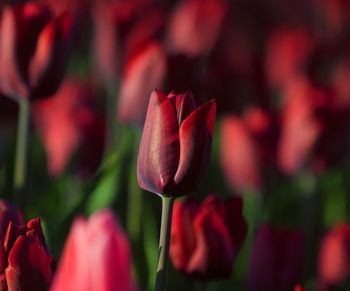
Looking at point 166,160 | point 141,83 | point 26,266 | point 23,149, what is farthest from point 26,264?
point 141,83

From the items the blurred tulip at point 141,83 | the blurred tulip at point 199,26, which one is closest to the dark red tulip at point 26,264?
the blurred tulip at point 141,83

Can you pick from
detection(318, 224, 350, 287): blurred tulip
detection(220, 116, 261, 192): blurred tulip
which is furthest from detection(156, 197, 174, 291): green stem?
detection(220, 116, 261, 192): blurred tulip

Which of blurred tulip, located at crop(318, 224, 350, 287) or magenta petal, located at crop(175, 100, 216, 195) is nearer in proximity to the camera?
magenta petal, located at crop(175, 100, 216, 195)

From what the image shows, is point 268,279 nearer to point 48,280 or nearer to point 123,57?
point 48,280

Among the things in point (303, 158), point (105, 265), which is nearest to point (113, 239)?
point (105, 265)

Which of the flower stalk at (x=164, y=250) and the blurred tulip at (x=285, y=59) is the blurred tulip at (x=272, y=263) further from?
the blurred tulip at (x=285, y=59)

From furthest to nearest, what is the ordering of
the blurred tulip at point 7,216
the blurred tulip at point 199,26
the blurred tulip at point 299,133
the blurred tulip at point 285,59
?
the blurred tulip at point 285,59, the blurred tulip at point 199,26, the blurred tulip at point 299,133, the blurred tulip at point 7,216

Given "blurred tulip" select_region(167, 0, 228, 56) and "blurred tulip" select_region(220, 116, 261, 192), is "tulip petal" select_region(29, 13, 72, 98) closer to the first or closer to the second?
"blurred tulip" select_region(220, 116, 261, 192)
